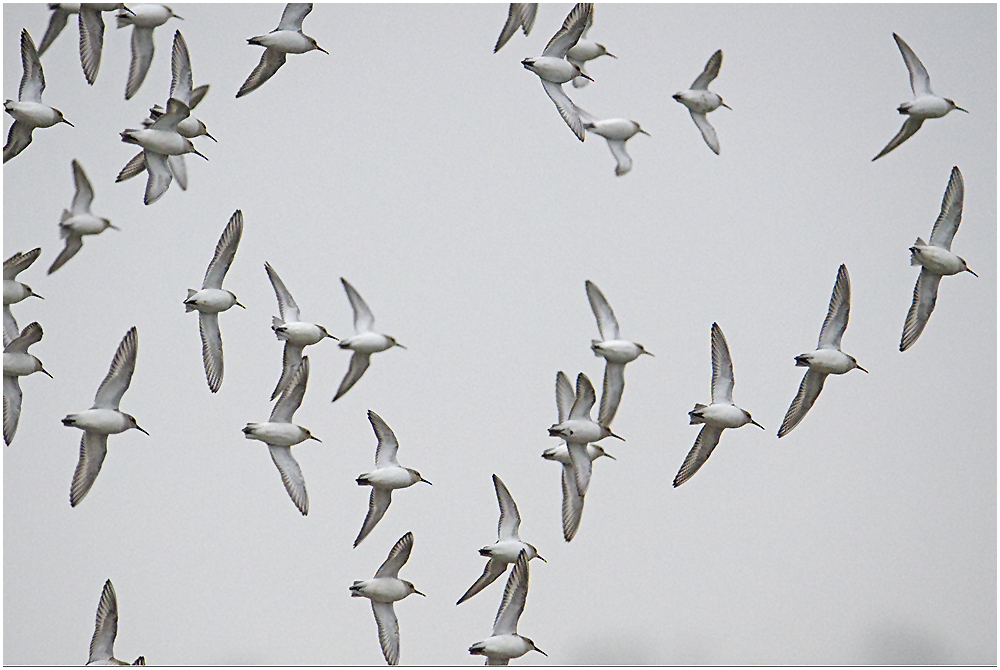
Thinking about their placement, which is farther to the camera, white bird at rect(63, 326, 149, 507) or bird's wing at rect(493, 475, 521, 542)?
bird's wing at rect(493, 475, 521, 542)

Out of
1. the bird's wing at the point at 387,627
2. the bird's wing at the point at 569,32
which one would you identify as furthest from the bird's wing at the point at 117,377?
the bird's wing at the point at 569,32

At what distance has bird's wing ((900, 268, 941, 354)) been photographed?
7086 mm

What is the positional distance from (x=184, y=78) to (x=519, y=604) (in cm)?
341

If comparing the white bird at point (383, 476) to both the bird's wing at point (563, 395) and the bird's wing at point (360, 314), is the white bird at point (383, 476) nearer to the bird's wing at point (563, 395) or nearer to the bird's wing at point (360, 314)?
the bird's wing at point (360, 314)

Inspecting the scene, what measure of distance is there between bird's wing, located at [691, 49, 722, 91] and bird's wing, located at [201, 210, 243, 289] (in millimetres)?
2722

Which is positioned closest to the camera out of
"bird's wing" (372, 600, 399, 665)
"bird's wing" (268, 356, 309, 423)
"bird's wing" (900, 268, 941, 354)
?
"bird's wing" (900, 268, 941, 354)

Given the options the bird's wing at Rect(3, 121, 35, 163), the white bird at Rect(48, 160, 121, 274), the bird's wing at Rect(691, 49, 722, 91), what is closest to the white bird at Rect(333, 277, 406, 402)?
the white bird at Rect(48, 160, 121, 274)

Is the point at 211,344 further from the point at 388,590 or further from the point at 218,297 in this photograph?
the point at 388,590

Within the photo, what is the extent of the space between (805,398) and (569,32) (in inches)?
88.7

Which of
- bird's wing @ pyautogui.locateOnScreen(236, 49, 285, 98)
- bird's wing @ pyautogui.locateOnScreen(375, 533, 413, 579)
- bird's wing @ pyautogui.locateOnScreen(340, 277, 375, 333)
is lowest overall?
bird's wing @ pyautogui.locateOnScreen(375, 533, 413, 579)

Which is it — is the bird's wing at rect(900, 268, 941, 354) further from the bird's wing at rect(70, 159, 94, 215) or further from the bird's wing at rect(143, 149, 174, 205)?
the bird's wing at rect(70, 159, 94, 215)

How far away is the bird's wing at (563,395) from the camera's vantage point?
25.3ft

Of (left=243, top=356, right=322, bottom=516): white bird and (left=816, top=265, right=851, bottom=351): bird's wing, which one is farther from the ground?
(left=816, top=265, right=851, bottom=351): bird's wing

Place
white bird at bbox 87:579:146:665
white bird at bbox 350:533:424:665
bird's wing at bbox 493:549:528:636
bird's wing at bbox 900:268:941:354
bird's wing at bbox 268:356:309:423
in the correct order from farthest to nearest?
white bird at bbox 350:533:424:665 < bird's wing at bbox 493:549:528:636 < bird's wing at bbox 268:356:309:423 < white bird at bbox 87:579:146:665 < bird's wing at bbox 900:268:941:354
